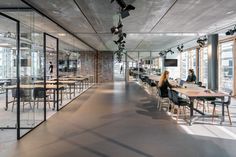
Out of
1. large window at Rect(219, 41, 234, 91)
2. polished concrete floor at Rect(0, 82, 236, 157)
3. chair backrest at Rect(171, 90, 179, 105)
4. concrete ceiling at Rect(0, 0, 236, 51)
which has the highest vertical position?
concrete ceiling at Rect(0, 0, 236, 51)

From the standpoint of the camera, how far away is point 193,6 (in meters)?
5.86

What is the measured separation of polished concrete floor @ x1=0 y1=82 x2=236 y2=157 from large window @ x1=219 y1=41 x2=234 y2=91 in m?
6.60

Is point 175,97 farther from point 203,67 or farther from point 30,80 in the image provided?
point 203,67

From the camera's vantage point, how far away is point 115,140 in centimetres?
452

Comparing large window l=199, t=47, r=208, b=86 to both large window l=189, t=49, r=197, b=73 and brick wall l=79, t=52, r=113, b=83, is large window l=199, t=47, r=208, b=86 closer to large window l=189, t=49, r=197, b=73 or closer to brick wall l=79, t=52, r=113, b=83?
large window l=189, t=49, r=197, b=73

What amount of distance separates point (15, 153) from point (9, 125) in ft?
6.75

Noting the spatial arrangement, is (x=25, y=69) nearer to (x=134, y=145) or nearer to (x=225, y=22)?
(x=134, y=145)

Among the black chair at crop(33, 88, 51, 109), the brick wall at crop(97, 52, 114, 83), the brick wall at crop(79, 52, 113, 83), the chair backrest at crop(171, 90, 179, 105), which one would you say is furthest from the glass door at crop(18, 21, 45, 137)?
the brick wall at crop(97, 52, 114, 83)

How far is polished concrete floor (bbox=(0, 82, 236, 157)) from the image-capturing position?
3.87 m

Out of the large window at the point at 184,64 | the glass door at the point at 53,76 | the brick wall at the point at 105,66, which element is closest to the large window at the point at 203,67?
the large window at the point at 184,64

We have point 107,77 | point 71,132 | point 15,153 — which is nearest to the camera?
point 15,153

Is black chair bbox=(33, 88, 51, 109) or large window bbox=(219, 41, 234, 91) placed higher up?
large window bbox=(219, 41, 234, 91)

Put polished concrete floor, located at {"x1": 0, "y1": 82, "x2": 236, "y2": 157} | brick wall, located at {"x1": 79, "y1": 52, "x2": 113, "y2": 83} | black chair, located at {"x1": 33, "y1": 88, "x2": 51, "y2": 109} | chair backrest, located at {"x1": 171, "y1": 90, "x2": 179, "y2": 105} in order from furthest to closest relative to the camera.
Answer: brick wall, located at {"x1": 79, "y1": 52, "x2": 113, "y2": 83}
black chair, located at {"x1": 33, "y1": 88, "x2": 51, "y2": 109}
chair backrest, located at {"x1": 171, "y1": 90, "x2": 179, "y2": 105}
polished concrete floor, located at {"x1": 0, "y1": 82, "x2": 236, "y2": 157}

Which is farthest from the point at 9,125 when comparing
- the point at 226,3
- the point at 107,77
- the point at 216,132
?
the point at 107,77
